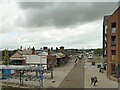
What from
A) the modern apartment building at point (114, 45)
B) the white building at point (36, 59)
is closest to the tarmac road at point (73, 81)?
the modern apartment building at point (114, 45)

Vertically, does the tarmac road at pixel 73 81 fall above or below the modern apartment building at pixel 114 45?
below

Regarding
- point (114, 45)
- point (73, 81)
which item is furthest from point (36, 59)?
point (114, 45)

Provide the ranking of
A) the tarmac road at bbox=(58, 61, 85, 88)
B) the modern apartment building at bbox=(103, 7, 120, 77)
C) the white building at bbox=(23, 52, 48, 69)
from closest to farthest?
the tarmac road at bbox=(58, 61, 85, 88), the modern apartment building at bbox=(103, 7, 120, 77), the white building at bbox=(23, 52, 48, 69)

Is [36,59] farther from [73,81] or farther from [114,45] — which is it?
[114,45]

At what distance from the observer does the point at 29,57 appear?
4850 centimetres

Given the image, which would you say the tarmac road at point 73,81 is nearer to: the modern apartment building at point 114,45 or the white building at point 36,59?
the modern apartment building at point 114,45

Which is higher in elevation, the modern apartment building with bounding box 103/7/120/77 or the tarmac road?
the modern apartment building with bounding box 103/7/120/77

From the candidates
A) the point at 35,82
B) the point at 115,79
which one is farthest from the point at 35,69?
the point at 115,79

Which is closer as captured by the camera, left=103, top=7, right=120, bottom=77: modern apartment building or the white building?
left=103, top=7, right=120, bottom=77: modern apartment building

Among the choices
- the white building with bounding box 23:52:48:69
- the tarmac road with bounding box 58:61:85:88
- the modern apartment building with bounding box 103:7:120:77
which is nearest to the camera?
the tarmac road with bounding box 58:61:85:88

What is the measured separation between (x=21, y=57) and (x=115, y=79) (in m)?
25.9

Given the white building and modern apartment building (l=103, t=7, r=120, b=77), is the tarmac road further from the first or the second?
the white building

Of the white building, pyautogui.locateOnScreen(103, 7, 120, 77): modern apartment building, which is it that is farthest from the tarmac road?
the white building

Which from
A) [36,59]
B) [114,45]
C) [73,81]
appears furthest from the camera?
[36,59]
